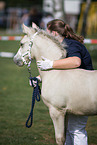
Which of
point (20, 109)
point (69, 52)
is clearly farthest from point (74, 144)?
point (20, 109)

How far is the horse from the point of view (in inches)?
129

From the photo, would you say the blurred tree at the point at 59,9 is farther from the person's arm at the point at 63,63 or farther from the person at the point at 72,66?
the person's arm at the point at 63,63

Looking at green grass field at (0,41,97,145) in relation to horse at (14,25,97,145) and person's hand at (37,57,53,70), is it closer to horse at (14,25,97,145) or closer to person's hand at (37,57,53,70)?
horse at (14,25,97,145)

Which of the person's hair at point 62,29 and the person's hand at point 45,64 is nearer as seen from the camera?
the person's hand at point 45,64

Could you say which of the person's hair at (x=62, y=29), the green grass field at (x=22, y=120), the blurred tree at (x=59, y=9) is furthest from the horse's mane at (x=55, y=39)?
the blurred tree at (x=59, y=9)

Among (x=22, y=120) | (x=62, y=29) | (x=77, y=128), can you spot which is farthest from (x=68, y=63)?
(x=22, y=120)

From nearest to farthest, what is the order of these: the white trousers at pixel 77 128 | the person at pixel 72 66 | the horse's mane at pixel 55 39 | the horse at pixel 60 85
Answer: the horse at pixel 60 85 → the person at pixel 72 66 → the horse's mane at pixel 55 39 → the white trousers at pixel 77 128

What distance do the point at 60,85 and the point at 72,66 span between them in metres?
0.30

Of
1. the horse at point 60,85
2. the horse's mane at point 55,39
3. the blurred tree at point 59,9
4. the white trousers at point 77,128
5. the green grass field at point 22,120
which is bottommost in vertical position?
the green grass field at point 22,120

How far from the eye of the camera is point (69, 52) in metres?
3.48

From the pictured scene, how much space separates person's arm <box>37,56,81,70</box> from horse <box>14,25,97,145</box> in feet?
0.31

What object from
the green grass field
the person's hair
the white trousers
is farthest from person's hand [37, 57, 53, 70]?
the green grass field

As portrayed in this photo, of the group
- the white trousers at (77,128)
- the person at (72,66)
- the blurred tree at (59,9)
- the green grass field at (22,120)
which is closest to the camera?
the person at (72,66)

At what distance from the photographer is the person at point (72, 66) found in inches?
134
